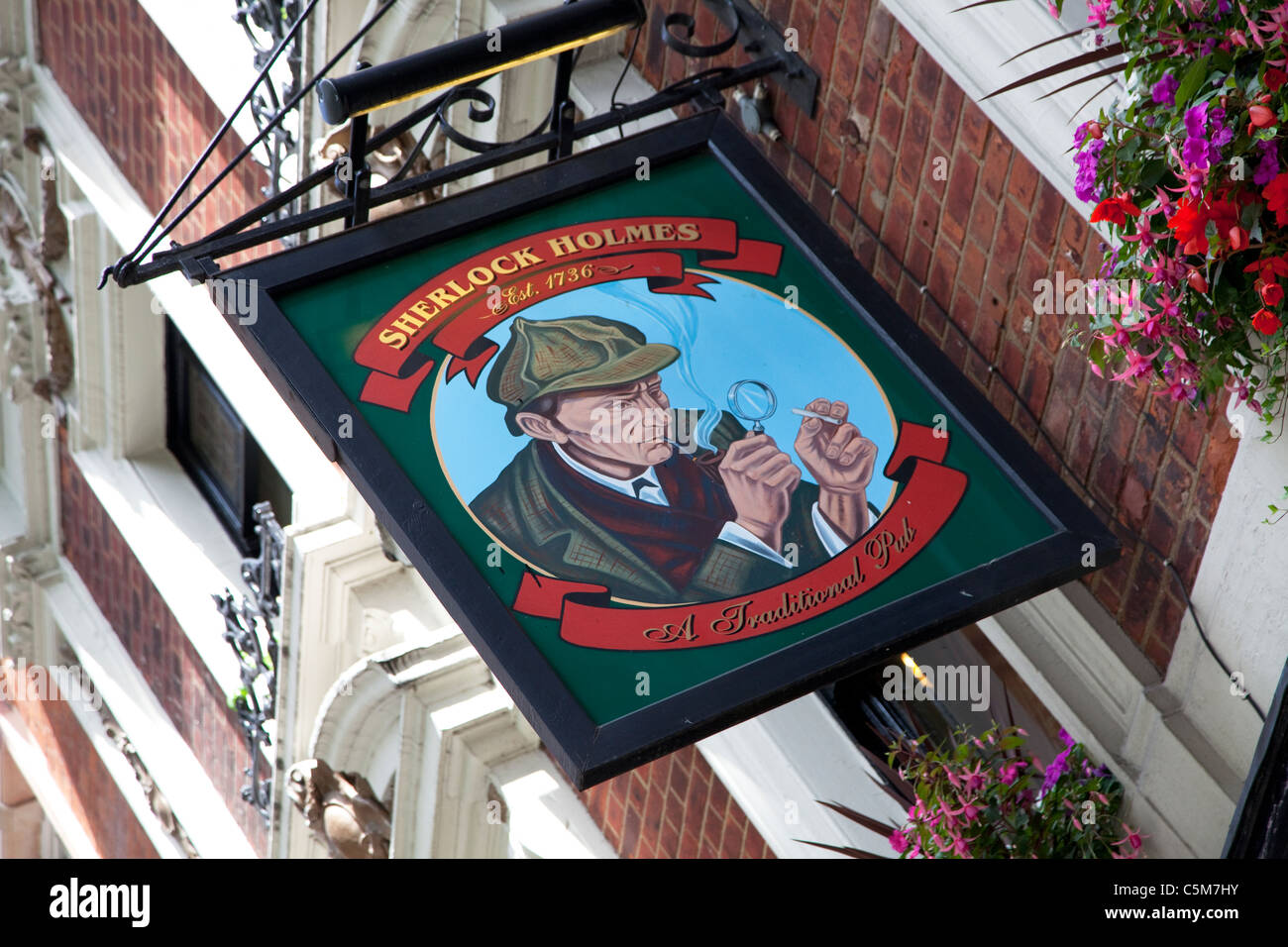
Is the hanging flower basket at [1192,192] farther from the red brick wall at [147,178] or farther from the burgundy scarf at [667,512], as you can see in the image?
the red brick wall at [147,178]

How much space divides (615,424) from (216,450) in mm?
5468

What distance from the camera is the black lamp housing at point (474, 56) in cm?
360

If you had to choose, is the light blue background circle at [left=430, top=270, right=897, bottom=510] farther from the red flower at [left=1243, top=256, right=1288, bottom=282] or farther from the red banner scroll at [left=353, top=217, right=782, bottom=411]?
the red flower at [left=1243, top=256, right=1288, bottom=282]

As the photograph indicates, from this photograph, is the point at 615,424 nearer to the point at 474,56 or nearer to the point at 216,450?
the point at 474,56

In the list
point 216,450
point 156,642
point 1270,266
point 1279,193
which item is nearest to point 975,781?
point 1270,266

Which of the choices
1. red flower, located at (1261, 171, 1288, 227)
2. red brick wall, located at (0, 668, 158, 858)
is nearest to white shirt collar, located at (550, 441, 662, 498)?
red flower, located at (1261, 171, 1288, 227)

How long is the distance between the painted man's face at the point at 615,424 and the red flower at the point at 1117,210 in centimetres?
99

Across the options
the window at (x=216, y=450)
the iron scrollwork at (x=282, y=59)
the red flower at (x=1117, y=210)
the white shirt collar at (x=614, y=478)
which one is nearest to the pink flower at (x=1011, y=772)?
the white shirt collar at (x=614, y=478)

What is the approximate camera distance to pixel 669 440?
11.3 ft

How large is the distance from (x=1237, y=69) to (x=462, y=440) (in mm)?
1646

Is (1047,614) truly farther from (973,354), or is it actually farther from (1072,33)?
(1072,33)

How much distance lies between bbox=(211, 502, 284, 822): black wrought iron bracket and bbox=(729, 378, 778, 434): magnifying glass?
3.85m

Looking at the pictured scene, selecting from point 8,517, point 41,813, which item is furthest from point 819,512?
point 41,813

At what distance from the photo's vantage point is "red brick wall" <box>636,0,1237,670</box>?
3570 millimetres
